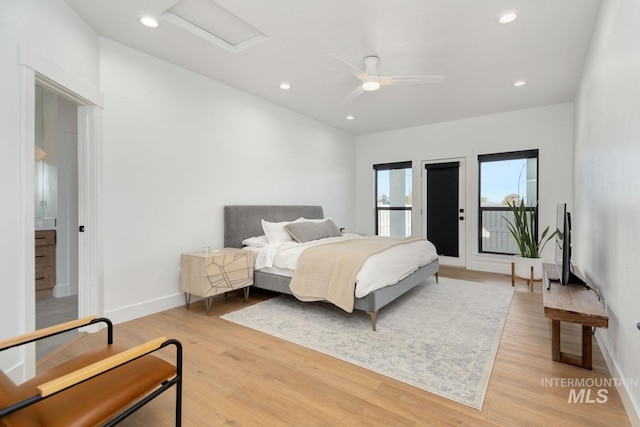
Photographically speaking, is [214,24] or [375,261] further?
[375,261]

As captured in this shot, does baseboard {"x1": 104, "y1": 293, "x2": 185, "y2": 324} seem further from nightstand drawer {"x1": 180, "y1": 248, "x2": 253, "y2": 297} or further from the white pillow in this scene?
the white pillow

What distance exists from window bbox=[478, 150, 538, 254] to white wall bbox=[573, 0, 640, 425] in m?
2.41

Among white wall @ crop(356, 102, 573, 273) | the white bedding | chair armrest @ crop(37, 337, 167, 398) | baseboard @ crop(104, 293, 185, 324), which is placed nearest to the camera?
chair armrest @ crop(37, 337, 167, 398)

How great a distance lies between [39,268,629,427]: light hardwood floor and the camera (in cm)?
162

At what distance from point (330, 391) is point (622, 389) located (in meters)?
1.72

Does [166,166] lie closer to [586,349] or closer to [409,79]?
[409,79]

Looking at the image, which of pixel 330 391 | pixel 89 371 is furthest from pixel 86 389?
pixel 330 391

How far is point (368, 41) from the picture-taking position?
2.91 m

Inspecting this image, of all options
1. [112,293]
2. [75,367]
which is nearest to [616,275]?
[75,367]

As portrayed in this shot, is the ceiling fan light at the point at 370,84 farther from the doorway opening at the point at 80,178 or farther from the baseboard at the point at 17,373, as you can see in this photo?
the baseboard at the point at 17,373

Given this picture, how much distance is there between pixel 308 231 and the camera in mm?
4129

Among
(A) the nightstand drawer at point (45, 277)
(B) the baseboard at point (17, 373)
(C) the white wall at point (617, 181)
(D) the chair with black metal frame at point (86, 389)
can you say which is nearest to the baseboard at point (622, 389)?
(C) the white wall at point (617, 181)

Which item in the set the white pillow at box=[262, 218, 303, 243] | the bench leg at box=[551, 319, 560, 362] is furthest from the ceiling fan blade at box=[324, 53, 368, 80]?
the bench leg at box=[551, 319, 560, 362]

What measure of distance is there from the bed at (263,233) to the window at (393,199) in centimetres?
211
